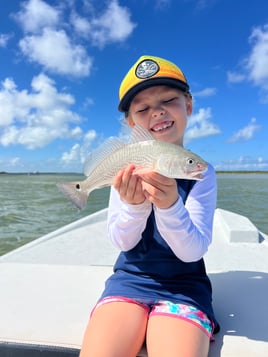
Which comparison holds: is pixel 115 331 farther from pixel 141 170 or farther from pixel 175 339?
pixel 141 170

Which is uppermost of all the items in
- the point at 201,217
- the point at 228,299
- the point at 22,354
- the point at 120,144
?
the point at 120,144

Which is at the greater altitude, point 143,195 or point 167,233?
point 143,195

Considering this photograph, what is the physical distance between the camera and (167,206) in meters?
1.71

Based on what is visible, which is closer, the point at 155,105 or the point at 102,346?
the point at 102,346

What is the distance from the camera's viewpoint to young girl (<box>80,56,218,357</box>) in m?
1.60

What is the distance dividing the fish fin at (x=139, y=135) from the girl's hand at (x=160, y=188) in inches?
8.6

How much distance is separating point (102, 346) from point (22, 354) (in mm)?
488

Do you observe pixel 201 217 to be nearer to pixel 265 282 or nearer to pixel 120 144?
pixel 120 144

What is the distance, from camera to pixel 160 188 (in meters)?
1.64

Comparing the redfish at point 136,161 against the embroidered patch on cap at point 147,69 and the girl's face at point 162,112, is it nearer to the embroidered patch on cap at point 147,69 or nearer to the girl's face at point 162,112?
the girl's face at point 162,112

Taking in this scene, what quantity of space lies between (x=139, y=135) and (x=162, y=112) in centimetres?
51

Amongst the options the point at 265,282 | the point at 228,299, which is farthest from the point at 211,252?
the point at 228,299

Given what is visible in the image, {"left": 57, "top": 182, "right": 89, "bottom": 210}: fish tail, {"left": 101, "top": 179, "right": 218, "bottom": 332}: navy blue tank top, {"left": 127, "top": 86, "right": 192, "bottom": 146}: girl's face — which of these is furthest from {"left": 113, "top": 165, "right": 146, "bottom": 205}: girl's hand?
{"left": 127, "top": 86, "right": 192, "bottom": 146}: girl's face

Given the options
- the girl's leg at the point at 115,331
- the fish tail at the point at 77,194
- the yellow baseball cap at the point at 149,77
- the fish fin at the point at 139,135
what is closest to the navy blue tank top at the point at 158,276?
the girl's leg at the point at 115,331
